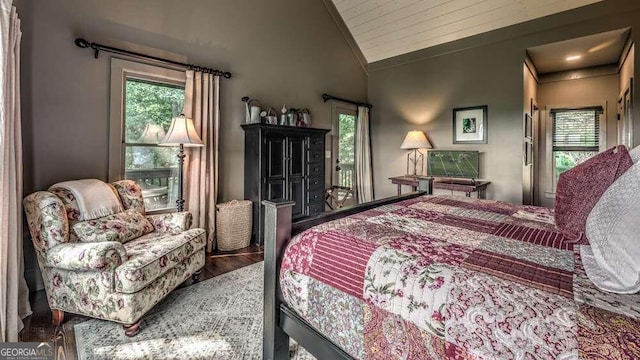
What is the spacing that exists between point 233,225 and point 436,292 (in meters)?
2.94

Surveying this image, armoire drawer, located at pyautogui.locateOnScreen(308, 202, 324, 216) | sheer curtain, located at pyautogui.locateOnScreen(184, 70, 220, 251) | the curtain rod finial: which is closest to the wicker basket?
sheer curtain, located at pyautogui.locateOnScreen(184, 70, 220, 251)

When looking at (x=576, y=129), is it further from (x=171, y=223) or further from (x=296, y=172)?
(x=171, y=223)

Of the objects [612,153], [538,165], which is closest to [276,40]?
[612,153]

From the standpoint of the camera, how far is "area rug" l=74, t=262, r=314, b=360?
1.73 meters

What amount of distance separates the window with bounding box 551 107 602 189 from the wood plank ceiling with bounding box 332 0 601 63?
1.96 m

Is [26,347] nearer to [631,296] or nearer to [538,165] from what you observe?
[631,296]

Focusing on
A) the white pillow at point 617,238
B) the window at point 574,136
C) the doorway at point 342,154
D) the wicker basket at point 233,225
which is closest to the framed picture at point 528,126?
the window at point 574,136

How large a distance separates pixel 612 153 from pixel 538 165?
4654 mm

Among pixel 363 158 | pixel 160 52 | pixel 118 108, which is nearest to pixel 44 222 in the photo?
pixel 118 108

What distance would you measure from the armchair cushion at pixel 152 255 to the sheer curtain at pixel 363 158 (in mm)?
3557

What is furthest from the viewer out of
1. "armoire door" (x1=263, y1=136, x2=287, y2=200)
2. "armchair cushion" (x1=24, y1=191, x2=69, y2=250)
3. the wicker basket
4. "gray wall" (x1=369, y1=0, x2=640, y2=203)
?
"armoire door" (x1=263, y1=136, x2=287, y2=200)

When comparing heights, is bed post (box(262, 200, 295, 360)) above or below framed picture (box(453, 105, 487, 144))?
below

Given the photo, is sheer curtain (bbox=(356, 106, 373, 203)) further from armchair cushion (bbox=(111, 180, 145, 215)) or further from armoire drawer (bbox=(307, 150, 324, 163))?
armchair cushion (bbox=(111, 180, 145, 215))

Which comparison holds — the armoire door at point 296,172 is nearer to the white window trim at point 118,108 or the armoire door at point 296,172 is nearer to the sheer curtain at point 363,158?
the sheer curtain at point 363,158
